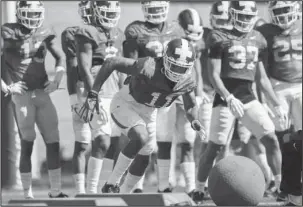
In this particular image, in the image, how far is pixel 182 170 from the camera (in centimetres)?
921

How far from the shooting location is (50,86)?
28.8 ft

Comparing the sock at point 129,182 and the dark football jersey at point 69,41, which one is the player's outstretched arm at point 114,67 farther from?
the dark football jersey at point 69,41

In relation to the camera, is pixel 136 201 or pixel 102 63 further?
pixel 102 63

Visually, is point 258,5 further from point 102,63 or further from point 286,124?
point 102,63

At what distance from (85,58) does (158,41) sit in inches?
28.9

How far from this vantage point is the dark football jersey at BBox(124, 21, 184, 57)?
29.2 feet

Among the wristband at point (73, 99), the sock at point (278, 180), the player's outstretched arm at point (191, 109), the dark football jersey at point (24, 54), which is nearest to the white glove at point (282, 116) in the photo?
the sock at point (278, 180)

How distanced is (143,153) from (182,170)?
1.16 meters

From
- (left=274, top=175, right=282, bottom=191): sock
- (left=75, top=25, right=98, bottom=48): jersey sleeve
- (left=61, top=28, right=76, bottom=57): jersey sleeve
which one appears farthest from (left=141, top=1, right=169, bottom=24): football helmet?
(left=274, top=175, right=282, bottom=191): sock

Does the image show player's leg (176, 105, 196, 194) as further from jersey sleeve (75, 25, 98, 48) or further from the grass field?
jersey sleeve (75, 25, 98, 48)

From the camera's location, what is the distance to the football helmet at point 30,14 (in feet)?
28.7

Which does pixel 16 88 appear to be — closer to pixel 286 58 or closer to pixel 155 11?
pixel 155 11

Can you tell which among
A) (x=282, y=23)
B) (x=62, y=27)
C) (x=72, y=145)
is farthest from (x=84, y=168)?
(x=282, y=23)

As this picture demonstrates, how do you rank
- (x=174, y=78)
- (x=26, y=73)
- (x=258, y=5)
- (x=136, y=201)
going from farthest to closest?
(x=258, y=5)
(x=26, y=73)
(x=174, y=78)
(x=136, y=201)
